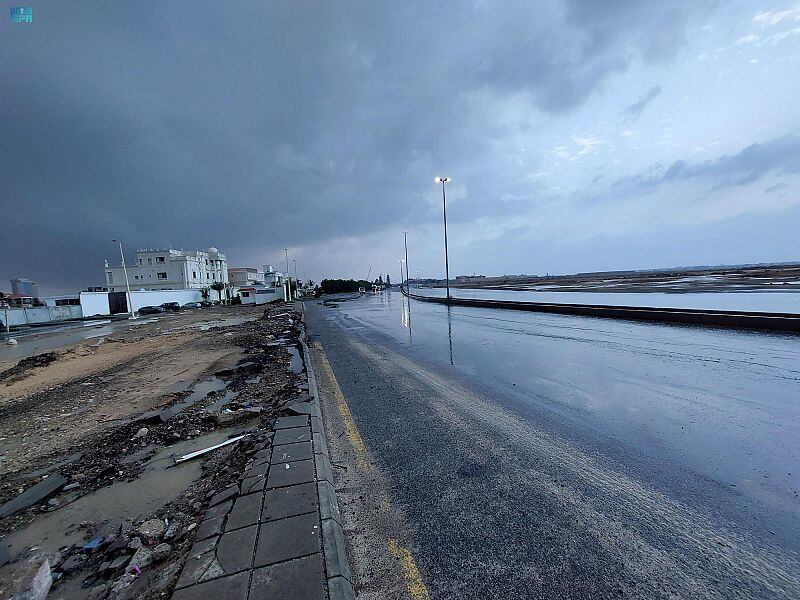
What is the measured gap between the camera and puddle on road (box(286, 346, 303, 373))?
7.99 m

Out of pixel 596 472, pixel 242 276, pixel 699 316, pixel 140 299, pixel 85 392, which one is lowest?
pixel 85 392

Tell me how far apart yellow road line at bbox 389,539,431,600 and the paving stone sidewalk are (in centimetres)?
34

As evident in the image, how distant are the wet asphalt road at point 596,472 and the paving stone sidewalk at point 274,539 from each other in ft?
1.96

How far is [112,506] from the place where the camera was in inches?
123

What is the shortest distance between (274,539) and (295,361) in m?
6.93

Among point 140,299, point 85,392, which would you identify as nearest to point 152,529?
point 85,392

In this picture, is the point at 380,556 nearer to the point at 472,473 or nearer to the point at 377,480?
the point at 377,480

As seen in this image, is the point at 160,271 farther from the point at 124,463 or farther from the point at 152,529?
the point at 152,529

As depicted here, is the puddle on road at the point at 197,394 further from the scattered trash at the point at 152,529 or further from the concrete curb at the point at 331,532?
the concrete curb at the point at 331,532

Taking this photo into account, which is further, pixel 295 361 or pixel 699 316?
pixel 699 316

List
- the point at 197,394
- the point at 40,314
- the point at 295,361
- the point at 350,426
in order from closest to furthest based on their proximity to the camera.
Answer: the point at 350,426 → the point at 197,394 → the point at 295,361 → the point at 40,314

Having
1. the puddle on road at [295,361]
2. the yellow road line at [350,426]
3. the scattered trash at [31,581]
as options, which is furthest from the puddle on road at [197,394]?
the scattered trash at [31,581]

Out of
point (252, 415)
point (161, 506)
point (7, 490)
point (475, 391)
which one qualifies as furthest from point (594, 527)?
point (7, 490)

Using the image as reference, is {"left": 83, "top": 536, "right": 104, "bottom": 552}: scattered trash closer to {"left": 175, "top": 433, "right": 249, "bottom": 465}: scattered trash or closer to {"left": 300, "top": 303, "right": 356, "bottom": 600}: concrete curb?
{"left": 175, "top": 433, "right": 249, "bottom": 465}: scattered trash
